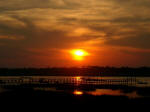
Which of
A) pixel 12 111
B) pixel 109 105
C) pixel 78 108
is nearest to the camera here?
pixel 12 111

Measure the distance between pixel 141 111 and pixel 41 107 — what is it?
11249mm

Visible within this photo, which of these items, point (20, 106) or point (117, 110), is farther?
point (20, 106)

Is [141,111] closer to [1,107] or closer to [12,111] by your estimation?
[12,111]

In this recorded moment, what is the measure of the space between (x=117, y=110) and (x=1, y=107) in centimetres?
1317

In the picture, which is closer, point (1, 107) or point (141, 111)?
point (141, 111)

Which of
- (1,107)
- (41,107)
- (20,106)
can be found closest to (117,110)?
(41,107)

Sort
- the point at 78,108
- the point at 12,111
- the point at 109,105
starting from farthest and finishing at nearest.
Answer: the point at 109,105 → the point at 78,108 → the point at 12,111

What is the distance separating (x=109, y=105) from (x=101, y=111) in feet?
12.2

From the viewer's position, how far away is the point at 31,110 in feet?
84.4

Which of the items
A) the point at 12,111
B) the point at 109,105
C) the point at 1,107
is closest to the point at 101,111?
the point at 109,105

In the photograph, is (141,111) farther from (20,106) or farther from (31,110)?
(20,106)

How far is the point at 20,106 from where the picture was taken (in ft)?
91.7

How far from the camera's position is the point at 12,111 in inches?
985

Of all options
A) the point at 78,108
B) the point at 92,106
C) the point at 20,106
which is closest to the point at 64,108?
the point at 78,108
